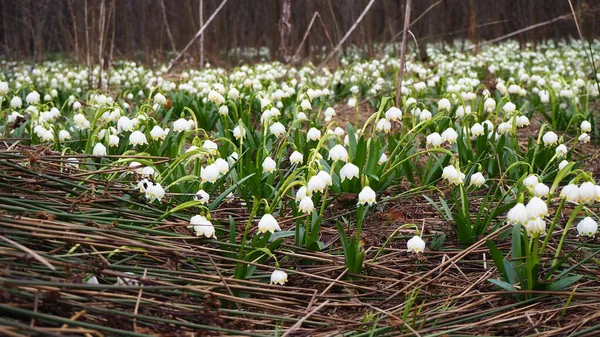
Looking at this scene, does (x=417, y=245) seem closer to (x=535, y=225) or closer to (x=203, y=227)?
(x=535, y=225)

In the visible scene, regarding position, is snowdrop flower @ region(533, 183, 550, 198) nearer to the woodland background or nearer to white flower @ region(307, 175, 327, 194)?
white flower @ region(307, 175, 327, 194)

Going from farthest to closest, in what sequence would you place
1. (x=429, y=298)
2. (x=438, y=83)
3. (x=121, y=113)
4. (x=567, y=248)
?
(x=438, y=83) < (x=121, y=113) < (x=567, y=248) < (x=429, y=298)

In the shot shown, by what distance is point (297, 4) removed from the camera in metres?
13.1

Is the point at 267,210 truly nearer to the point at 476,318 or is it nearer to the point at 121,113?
the point at 476,318

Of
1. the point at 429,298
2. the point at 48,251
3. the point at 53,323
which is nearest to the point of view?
the point at 53,323

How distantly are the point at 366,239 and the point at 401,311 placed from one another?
0.62m

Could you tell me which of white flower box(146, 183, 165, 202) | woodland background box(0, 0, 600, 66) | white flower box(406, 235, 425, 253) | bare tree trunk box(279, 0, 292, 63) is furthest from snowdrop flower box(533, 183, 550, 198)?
woodland background box(0, 0, 600, 66)

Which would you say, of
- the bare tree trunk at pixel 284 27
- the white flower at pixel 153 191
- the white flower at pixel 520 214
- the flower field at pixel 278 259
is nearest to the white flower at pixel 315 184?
the flower field at pixel 278 259

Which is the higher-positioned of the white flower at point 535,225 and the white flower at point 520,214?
the white flower at point 520,214

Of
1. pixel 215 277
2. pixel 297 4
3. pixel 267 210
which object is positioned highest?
pixel 297 4

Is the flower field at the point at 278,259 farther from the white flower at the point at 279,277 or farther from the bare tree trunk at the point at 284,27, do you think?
the bare tree trunk at the point at 284,27

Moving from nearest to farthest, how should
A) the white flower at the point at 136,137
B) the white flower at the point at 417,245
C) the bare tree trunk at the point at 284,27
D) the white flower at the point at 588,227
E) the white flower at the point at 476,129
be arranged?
the white flower at the point at 588,227 → the white flower at the point at 417,245 → the white flower at the point at 136,137 → the white flower at the point at 476,129 → the bare tree trunk at the point at 284,27

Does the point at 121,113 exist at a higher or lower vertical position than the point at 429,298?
higher

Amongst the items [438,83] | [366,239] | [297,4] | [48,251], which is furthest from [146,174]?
[297,4]
